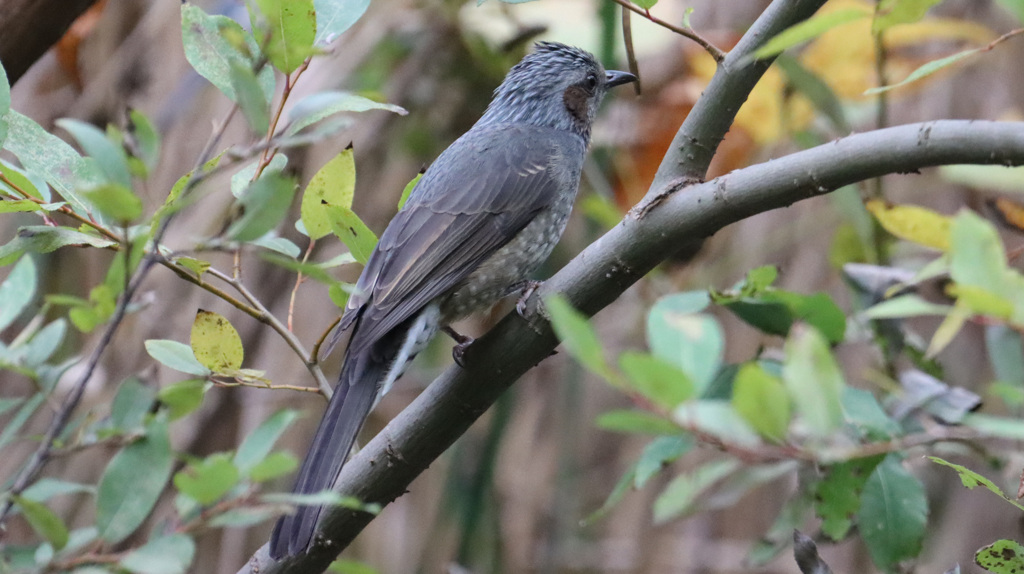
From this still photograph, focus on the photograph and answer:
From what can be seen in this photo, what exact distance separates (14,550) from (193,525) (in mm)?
672

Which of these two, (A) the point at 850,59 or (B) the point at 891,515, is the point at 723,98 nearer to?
(B) the point at 891,515

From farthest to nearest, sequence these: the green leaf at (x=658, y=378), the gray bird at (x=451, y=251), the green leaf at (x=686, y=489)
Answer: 1. the gray bird at (x=451, y=251)
2. the green leaf at (x=686, y=489)
3. the green leaf at (x=658, y=378)

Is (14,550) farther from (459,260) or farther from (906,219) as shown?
(906,219)

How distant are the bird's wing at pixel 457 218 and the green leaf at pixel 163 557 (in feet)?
3.70

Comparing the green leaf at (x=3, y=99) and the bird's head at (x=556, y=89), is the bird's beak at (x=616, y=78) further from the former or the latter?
the green leaf at (x=3, y=99)

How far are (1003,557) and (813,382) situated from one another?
31.4 inches

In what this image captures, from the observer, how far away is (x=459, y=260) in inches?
99.4

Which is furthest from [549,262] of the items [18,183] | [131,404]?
[18,183]

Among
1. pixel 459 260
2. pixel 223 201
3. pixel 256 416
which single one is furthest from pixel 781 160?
pixel 256 416

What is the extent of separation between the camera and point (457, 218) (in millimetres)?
2609

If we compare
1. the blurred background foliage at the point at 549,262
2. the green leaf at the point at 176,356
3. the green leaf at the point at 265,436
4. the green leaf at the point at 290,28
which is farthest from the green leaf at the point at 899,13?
the blurred background foliage at the point at 549,262

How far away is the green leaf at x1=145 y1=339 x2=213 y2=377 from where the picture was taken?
1562 millimetres

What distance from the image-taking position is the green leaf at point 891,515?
1814 millimetres

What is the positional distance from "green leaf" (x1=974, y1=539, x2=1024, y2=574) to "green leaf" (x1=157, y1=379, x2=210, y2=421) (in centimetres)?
118
